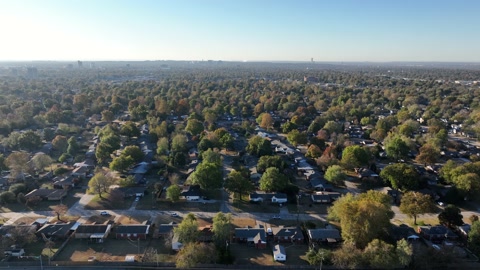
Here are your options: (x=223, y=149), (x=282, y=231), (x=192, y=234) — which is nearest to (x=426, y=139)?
(x=223, y=149)

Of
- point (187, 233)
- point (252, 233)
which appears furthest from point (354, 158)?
point (187, 233)

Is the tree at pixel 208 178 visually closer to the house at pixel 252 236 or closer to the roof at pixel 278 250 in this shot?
the house at pixel 252 236

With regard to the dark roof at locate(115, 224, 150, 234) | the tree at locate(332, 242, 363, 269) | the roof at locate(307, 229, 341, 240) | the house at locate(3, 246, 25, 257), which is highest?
the tree at locate(332, 242, 363, 269)

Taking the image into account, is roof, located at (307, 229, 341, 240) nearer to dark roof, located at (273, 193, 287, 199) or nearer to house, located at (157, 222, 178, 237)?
dark roof, located at (273, 193, 287, 199)

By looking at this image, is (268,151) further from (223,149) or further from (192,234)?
(192,234)

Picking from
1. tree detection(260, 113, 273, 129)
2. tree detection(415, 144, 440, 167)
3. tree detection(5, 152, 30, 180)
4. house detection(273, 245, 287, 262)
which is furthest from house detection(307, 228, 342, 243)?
tree detection(260, 113, 273, 129)

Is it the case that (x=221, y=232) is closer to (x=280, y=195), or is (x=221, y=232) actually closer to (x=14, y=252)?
(x=280, y=195)
